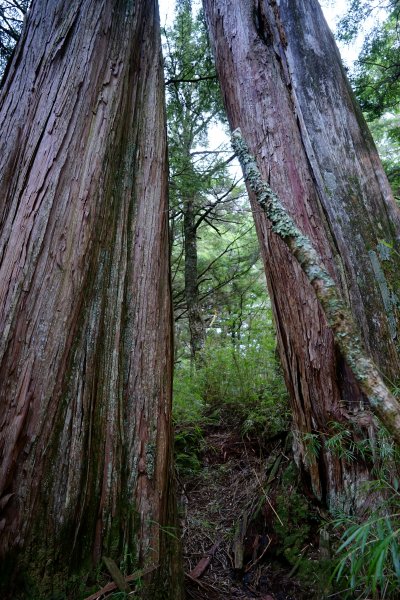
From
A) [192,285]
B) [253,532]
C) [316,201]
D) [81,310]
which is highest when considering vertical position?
[192,285]

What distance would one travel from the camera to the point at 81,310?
2.12 m

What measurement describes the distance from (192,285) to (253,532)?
5.57m

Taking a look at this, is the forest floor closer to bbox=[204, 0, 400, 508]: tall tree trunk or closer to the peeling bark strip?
bbox=[204, 0, 400, 508]: tall tree trunk

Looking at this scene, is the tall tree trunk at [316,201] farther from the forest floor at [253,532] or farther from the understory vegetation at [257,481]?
the forest floor at [253,532]

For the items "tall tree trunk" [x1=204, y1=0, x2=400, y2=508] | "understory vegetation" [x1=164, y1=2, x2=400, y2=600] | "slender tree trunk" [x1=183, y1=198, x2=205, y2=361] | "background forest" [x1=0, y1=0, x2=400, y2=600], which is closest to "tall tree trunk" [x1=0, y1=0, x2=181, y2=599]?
"background forest" [x1=0, y1=0, x2=400, y2=600]

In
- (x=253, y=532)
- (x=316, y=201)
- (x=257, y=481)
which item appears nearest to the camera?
(x=253, y=532)

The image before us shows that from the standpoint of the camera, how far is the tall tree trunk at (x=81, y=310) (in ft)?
5.76

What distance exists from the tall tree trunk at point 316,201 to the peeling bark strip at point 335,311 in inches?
44.7

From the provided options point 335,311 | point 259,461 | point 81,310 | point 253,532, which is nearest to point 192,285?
point 259,461

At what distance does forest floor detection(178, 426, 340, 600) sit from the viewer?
2.12 metres

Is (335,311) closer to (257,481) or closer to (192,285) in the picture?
(257,481)

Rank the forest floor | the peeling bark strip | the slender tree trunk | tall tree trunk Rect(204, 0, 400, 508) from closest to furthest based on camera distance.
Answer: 1. the peeling bark strip
2. the forest floor
3. tall tree trunk Rect(204, 0, 400, 508)
4. the slender tree trunk

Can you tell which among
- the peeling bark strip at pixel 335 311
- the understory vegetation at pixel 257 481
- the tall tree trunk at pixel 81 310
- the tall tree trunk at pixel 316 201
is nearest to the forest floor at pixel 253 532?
the understory vegetation at pixel 257 481

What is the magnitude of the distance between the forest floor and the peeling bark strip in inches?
53.0
